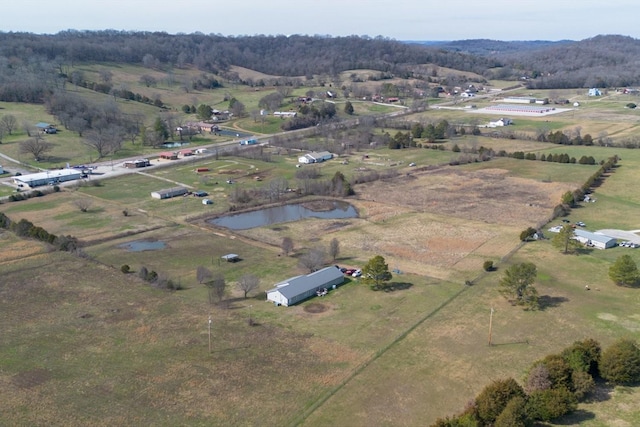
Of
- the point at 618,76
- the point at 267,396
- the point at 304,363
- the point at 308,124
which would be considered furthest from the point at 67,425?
the point at 618,76

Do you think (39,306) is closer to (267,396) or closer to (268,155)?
(267,396)

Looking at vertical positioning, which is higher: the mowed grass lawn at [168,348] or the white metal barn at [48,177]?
the white metal barn at [48,177]

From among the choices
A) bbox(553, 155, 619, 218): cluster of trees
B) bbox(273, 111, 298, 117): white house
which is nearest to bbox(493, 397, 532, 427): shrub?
bbox(553, 155, 619, 218): cluster of trees

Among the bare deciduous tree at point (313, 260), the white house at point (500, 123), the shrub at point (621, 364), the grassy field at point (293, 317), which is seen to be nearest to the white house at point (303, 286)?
the grassy field at point (293, 317)

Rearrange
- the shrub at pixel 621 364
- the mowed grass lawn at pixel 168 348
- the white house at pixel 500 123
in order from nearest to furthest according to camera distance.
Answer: the mowed grass lawn at pixel 168 348 → the shrub at pixel 621 364 → the white house at pixel 500 123

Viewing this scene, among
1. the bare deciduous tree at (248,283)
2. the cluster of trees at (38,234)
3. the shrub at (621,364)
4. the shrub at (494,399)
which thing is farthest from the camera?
the cluster of trees at (38,234)

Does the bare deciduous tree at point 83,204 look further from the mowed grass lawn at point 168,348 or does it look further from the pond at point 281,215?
the mowed grass lawn at point 168,348

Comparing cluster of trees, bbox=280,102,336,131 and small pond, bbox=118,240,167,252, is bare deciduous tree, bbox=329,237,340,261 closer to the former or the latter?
small pond, bbox=118,240,167,252
